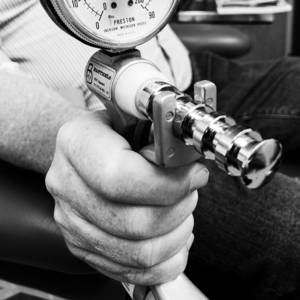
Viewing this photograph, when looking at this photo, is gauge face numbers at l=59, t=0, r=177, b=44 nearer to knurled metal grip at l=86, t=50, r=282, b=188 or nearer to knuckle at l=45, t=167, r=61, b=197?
knurled metal grip at l=86, t=50, r=282, b=188

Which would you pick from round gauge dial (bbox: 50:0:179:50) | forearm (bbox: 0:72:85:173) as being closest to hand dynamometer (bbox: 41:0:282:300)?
round gauge dial (bbox: 50:0:179:50)

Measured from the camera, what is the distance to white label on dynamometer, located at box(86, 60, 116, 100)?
34 cm

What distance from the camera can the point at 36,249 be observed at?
17.8 inches

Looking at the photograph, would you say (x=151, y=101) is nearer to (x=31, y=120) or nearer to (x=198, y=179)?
(x=198, y=179)

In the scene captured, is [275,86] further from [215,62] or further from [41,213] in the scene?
[41,213]

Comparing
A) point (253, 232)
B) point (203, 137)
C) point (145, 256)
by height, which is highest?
point (203, 137)

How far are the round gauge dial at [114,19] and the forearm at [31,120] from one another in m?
0.13

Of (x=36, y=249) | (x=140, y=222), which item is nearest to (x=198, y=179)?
(x=140, y=222)

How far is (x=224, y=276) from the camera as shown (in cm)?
61

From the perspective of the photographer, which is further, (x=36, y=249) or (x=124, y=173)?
(x=36, y=249)

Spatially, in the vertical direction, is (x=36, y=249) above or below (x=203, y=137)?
below

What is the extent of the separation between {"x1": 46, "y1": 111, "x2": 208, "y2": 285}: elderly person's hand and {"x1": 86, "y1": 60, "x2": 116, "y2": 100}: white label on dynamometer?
0.03m

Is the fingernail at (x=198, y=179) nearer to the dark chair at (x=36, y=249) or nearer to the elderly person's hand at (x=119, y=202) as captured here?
the elderly person's hand at (x=119, y=202)

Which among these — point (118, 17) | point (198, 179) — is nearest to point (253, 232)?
point (198, 179)
